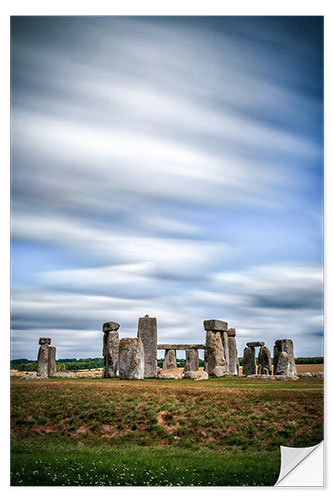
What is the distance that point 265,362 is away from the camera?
25.5 m

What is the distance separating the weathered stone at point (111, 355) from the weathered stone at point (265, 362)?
28.2 ft

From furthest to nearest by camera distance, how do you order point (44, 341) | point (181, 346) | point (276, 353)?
point (181, 346) < point (276, 353) < point (44, 341)

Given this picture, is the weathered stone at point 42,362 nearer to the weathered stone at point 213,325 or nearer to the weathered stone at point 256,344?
the weathered stone at point 213,325

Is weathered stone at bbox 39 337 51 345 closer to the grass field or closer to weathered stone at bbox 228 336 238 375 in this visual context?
the grass field

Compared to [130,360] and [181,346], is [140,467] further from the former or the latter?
[181,346]

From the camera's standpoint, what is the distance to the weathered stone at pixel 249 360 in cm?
2730

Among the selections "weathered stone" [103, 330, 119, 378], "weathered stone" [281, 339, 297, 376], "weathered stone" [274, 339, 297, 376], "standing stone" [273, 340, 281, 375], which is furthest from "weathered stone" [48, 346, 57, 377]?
"weathered stone" [281, 339, 297, 376]

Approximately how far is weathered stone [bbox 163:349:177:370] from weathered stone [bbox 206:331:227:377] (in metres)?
7.55

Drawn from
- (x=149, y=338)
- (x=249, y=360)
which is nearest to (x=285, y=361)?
(x=149, y=338)

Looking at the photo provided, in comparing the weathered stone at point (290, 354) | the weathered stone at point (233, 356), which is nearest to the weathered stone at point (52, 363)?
the weathered stone at point (233, 356)

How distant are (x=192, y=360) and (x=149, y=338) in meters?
9.15

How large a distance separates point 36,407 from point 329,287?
7292 mm

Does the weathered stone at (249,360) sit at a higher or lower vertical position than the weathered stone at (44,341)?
lower
